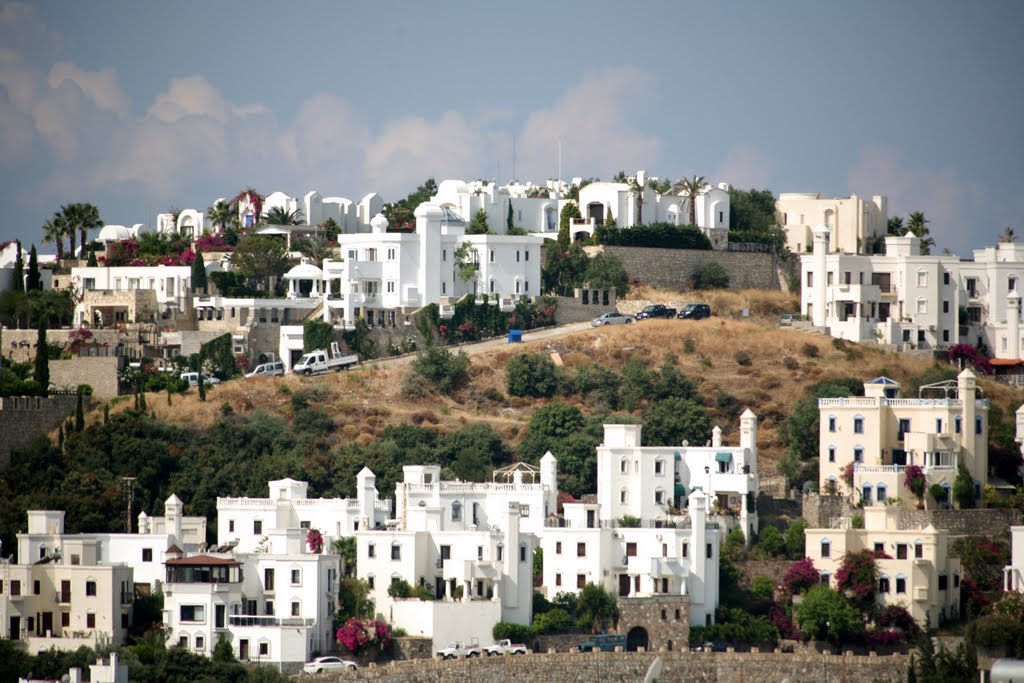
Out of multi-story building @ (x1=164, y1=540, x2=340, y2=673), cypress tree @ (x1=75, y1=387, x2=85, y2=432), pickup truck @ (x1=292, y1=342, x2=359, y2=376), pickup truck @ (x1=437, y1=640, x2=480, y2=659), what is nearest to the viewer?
multi-story building @ (x1=164, y1=540, x2=340, y2=673)

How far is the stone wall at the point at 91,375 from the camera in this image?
93.6 metres

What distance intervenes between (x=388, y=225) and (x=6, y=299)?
19.9 m


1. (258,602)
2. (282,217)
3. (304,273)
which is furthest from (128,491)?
(282,217)

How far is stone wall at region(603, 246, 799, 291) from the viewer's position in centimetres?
11131

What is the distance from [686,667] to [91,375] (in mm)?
32771

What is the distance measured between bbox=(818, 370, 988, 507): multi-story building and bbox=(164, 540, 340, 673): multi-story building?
795 inches

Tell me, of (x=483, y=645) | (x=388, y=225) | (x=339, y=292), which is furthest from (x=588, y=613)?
(x=388, y=225)

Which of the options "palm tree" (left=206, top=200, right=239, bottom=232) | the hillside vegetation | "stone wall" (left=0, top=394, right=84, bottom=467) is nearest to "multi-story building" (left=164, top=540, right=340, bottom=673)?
the hillside vegetation

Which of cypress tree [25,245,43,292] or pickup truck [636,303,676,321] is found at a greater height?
cypress tree [25,245,43,292]

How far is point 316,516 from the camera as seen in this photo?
3113 inches

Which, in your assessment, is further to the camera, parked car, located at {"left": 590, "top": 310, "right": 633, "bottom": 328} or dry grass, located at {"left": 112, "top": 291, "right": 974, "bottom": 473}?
parked car, located at {"left": 590, "top": 310, "right": 633, "bottom": 328}

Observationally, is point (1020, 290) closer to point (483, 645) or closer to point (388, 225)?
point (388, 225)

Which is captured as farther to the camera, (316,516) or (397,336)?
(397,336)

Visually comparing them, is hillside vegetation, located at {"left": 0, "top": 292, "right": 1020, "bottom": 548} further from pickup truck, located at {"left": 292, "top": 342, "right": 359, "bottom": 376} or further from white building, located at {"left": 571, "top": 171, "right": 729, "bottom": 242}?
white building, located at {"left": 571, "top": 171, "right": 729, "bottom": 242}
